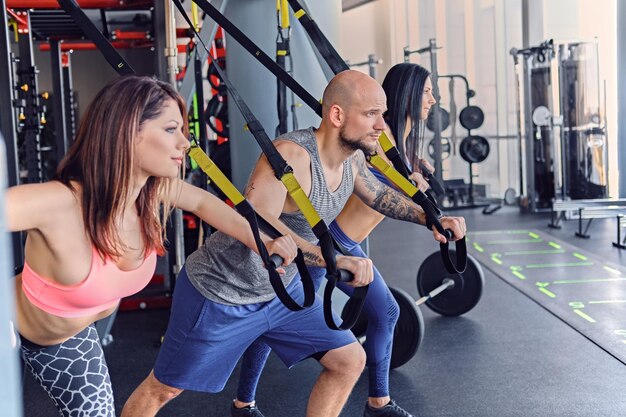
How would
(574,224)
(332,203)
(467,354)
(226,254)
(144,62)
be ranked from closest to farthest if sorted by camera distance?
(226,254) < (332,203) < (467,354) < (574,224) < (144,62)

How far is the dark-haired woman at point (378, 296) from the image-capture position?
2771mm

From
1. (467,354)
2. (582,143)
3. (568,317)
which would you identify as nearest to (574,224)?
(582,143)

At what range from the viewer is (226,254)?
216 cm

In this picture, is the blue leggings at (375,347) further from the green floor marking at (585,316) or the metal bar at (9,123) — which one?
the green floor marking at (585,316)

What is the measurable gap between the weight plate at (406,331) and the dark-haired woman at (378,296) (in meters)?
0.58

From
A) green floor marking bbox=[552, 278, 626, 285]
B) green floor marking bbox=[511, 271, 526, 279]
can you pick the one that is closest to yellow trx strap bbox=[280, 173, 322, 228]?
green floor marking bbox=[552, 278, 626, 285]

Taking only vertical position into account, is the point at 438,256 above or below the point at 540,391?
above

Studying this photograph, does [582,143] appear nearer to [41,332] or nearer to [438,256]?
[438,256]

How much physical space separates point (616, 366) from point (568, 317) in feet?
2.86

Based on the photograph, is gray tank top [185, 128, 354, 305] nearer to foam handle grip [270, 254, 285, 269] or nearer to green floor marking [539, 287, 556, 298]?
foam handle grip [270, 254, 285, 269]

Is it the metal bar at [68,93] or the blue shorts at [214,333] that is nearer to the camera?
the blue shorts at [214,333]

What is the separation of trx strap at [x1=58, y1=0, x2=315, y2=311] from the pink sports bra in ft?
0.93

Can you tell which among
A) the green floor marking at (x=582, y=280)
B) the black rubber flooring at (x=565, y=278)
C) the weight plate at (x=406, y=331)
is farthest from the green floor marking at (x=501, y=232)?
the weight plate at (x=406, y=331)

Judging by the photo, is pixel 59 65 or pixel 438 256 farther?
pixel 59 65
